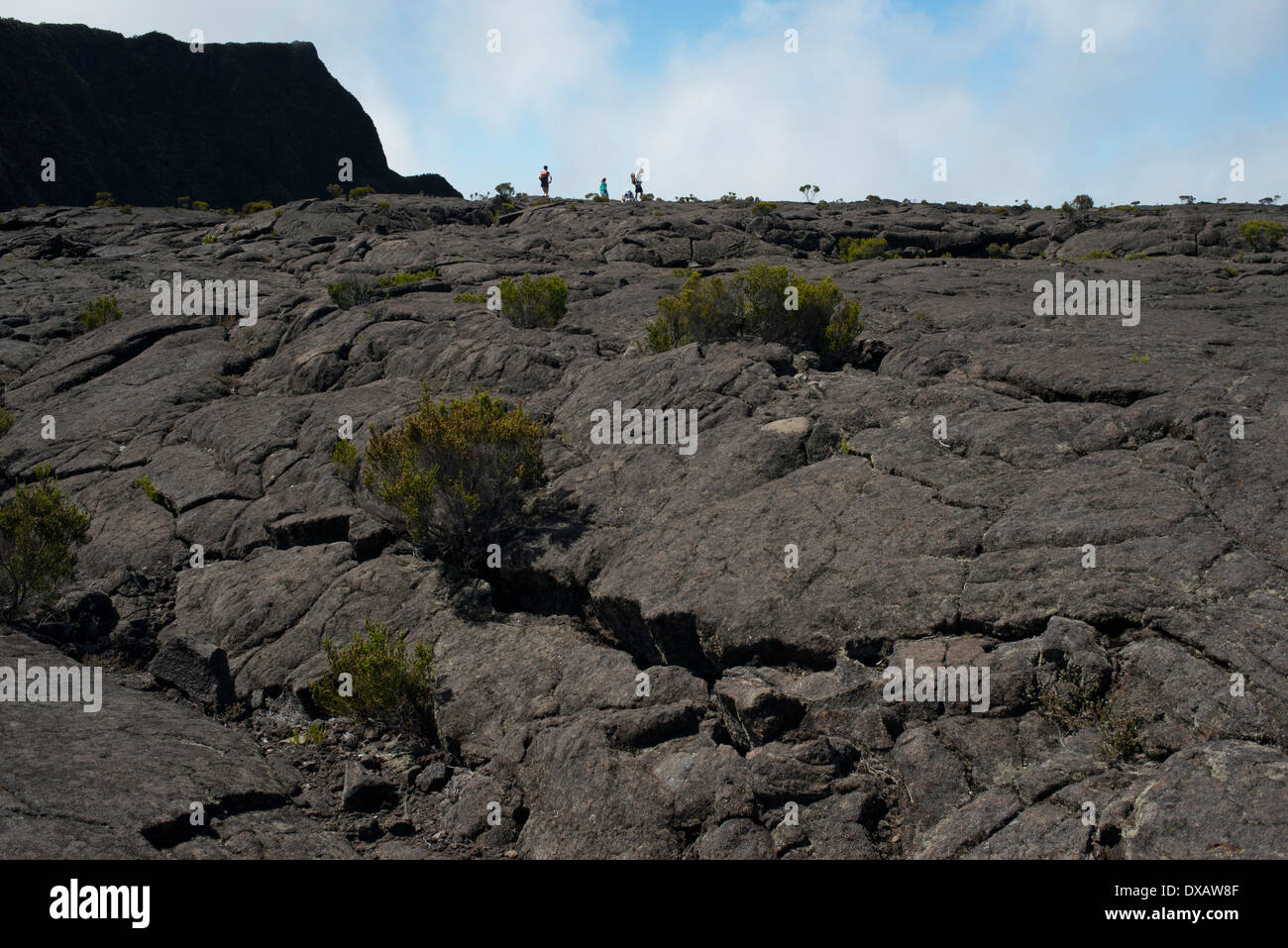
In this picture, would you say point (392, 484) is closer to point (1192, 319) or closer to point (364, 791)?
point (364, 791)

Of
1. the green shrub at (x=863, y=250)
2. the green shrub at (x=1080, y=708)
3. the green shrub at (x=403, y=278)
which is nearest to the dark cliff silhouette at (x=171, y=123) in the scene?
the green shrub at (x=403, y=278)

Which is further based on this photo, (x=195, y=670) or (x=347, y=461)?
(x=347, y=461)

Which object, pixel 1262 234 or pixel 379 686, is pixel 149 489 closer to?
pixel 379 686

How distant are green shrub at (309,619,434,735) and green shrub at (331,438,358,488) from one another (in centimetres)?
463

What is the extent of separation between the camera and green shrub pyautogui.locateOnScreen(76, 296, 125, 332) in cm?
2244

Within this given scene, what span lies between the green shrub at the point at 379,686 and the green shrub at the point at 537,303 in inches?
436

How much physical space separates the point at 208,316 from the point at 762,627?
2079 centimetres

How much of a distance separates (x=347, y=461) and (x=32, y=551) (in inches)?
170

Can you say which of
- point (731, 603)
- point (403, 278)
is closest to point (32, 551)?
point (731, 603)

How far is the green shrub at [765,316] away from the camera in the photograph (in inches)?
571

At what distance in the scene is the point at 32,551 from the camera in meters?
10.4

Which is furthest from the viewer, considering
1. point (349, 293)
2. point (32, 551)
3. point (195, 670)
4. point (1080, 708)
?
point (349, 293)

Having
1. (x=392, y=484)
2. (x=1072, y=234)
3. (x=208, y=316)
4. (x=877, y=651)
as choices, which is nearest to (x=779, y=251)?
(x=1072, y=234)

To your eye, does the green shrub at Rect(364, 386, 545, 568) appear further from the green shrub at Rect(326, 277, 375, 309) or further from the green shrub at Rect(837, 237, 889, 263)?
the green shrub at Rect(837, 237, 889, 263)
